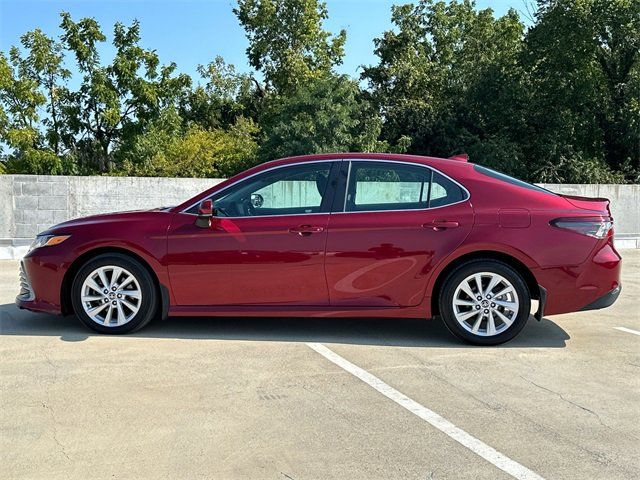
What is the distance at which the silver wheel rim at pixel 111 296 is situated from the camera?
5.52m

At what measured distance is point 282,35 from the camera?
117 feet

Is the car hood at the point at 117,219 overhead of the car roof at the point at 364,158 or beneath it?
beneath

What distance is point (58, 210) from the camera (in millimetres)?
13352

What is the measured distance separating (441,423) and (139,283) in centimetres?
292

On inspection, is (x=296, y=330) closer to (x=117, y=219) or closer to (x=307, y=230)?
(x=307, y=230)

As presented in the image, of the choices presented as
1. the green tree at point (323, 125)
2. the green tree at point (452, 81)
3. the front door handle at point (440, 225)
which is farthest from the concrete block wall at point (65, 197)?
the green tree at point (452, 81)

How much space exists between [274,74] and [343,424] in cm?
3333

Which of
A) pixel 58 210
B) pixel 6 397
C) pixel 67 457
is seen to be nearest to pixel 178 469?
pixel 67 457

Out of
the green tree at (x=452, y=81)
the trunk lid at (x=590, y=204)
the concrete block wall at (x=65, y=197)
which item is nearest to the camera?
the trunk lid at (x=590, y=204)

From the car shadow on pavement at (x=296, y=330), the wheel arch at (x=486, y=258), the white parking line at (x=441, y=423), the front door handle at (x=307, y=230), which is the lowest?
the white parking line at (x=441, y=423)

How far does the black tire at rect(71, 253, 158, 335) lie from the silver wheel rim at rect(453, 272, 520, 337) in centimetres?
253

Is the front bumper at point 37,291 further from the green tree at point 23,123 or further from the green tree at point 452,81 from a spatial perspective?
the green tree at point 452,81

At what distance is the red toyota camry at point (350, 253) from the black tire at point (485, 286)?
0.01 m

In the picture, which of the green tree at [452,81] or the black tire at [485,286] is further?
the green tree at [452,81]
